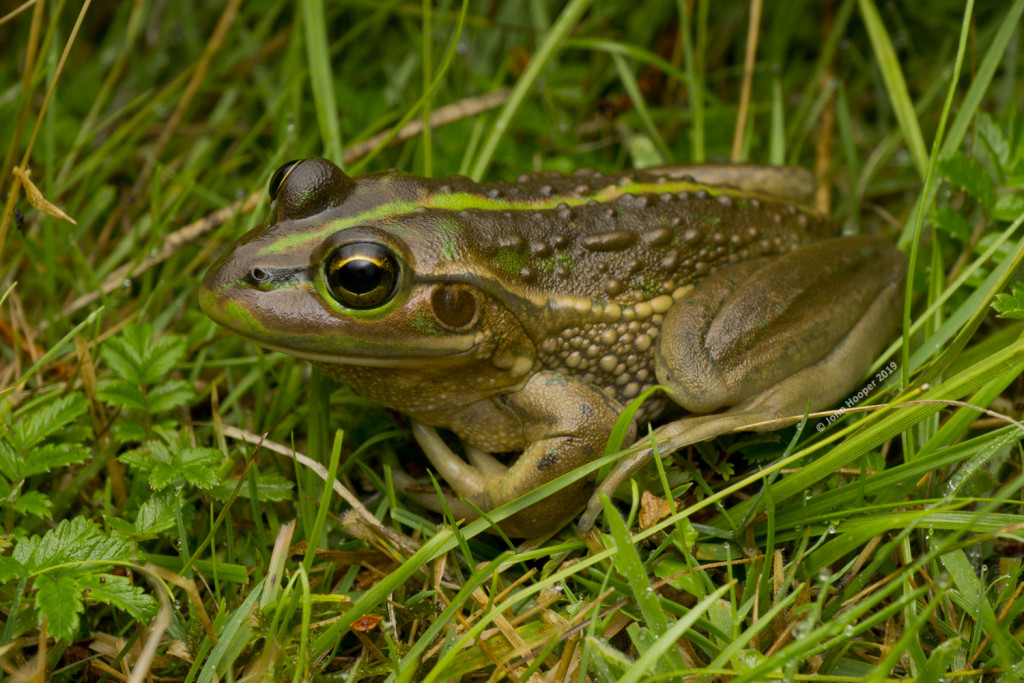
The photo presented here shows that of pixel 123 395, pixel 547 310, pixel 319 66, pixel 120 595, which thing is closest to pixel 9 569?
pixel 120 595

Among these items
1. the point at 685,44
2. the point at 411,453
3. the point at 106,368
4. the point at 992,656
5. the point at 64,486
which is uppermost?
the point at 685,44

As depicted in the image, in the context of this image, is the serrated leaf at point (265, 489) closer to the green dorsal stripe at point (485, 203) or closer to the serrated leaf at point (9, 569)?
the serrated leaf at point (9, 569)

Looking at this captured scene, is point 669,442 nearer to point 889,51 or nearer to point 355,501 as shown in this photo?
point 355,501

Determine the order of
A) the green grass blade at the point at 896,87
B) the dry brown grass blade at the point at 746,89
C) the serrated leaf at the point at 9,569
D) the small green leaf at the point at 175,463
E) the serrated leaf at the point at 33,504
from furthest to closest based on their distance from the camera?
the dry brown grass blade at the point at 746,89
the green grass blade at the point at 896,87
the small green leaf at the point at 175,463
the serrated leaf at the point at 33,504
the serrated leaf at the point at 9,569

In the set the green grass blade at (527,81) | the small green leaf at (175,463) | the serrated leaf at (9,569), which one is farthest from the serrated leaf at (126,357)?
the green grass blade at (527,81)

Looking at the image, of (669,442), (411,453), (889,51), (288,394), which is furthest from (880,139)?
(288,394)

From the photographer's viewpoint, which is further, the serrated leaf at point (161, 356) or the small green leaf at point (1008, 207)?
the small green leaf at point (1008, 207)

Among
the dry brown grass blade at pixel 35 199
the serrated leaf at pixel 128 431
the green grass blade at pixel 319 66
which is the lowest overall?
the serrated leaf at pixel 128 431

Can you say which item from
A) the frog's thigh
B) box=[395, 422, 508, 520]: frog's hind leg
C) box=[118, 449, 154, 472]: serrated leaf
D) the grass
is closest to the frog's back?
the frog's thigh

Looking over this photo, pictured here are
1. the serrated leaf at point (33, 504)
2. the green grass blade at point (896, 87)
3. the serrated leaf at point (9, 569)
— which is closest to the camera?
the serrated leaf at point (9, 569)
